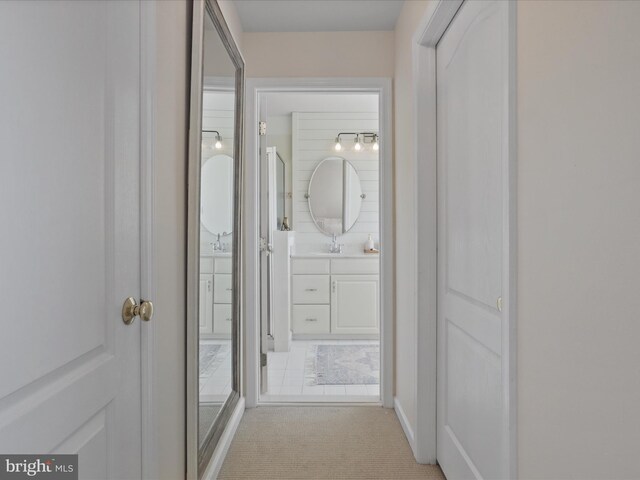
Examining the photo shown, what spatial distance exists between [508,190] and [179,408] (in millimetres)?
1329

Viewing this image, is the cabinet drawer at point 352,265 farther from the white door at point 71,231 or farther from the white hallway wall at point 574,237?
the white door at point 71,231

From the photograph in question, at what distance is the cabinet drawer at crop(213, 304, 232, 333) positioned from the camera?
202 cm

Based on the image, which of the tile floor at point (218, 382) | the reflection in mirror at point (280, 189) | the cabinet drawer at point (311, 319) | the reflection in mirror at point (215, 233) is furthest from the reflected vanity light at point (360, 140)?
the tile floor at point (218, 382)

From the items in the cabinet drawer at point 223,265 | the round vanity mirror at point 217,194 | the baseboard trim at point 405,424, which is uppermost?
the round vanity mirror at point 217,194

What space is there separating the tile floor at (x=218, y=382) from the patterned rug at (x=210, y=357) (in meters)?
0.02

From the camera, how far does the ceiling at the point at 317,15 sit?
8.20ft

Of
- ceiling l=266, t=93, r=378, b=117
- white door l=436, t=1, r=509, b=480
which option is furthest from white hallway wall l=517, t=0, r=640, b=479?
Result: ceiling l=266, t=93, r=378, b=117

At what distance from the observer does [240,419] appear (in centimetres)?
264

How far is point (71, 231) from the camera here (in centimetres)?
92

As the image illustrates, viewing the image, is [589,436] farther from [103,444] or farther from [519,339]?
[103,444]

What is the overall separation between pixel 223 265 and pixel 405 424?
1390 millimetres

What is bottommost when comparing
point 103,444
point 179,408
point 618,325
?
point 179,408

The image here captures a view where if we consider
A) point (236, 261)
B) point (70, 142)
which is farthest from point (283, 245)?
point (70, 142)

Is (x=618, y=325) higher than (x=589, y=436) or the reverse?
higher
